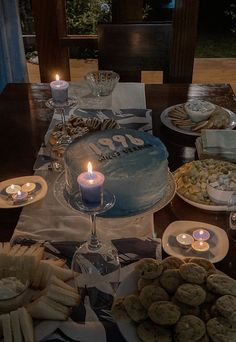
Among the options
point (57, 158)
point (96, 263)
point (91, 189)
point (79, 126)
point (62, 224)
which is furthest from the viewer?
point (79, 126)

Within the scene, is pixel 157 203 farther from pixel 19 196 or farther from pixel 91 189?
pixel 19 196

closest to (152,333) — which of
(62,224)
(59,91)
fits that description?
(62,224)

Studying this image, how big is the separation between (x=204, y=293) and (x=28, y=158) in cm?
75

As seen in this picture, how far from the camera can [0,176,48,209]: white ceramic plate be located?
1.11 metres

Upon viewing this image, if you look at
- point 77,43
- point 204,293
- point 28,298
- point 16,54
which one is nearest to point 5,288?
point 28,298

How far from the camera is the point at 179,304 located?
755 millimetres

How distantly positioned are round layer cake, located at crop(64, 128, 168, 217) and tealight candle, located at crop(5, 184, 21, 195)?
6.8 inches

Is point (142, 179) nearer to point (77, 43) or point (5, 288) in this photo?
point (5, 288)

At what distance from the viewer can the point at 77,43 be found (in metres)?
2.23

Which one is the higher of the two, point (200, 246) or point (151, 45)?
point (151, 45)

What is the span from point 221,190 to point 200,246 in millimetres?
172

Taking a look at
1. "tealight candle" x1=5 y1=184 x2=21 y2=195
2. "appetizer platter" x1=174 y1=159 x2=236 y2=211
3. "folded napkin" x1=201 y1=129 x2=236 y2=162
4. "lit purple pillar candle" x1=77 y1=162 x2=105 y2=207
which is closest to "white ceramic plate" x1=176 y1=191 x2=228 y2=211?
"appetizer platter" x1=174 y1=159 x2=236 y2=211

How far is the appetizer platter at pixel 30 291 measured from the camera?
29.8 inches

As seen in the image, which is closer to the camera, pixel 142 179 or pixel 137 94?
→ pixel 142 179
